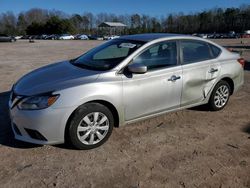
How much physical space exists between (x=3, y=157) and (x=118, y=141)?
1.65 meters

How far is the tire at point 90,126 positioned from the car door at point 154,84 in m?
0.38

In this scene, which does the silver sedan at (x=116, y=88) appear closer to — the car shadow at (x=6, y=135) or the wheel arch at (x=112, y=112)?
the wheel arch at (x=112, y=112)

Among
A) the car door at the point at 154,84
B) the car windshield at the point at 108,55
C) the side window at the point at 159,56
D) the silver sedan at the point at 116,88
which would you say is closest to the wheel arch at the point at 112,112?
the silver sedan at the point at 116,88

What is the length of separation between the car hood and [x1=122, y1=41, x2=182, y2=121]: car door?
2.01 feet

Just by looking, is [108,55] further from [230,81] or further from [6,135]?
[230,81]

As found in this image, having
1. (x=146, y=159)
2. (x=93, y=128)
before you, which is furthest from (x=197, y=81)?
(x=93, y=128)

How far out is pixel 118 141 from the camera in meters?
4.73

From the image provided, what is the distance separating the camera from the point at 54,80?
176 inches

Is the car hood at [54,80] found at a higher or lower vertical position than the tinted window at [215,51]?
lower

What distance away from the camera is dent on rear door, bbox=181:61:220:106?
210 inches

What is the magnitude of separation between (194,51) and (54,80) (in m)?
2.61

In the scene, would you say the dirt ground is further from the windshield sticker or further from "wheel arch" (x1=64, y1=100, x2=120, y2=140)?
the windshield sticker

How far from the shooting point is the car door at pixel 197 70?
5.36 m

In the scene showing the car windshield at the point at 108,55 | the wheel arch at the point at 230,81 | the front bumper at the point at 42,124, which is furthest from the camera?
the wheel arch at the point at 230,81
